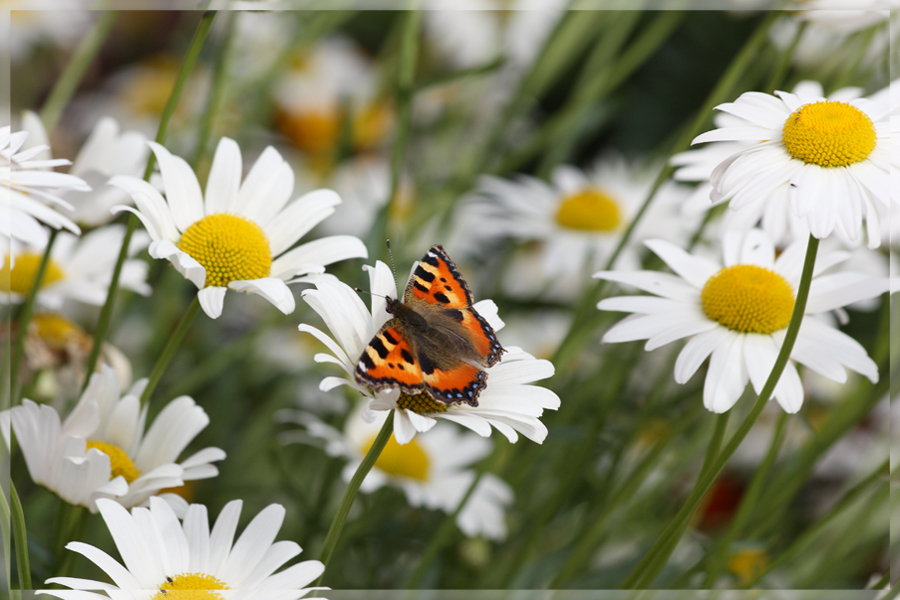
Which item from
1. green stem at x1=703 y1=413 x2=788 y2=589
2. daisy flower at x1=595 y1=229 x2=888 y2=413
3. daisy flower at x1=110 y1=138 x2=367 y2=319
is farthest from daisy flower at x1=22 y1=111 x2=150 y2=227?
green stem at x1=703 y1=413 x2=788 y2=589

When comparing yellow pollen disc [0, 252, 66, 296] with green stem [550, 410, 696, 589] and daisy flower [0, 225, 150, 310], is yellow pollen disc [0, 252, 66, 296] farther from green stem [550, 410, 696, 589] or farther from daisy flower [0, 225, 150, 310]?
green stem [550, 410, 696, 589]

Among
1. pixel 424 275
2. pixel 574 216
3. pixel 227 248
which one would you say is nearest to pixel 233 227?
pixel 227 248

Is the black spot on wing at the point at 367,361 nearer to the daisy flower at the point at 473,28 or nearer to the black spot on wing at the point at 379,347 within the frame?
the black spot on wing at the point at 379,347

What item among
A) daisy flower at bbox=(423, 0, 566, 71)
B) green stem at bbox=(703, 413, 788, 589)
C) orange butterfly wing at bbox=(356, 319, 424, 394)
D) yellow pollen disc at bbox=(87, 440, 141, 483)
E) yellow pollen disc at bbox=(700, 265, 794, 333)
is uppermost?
daisy flower at bbox=(423, 0, 566, 71)

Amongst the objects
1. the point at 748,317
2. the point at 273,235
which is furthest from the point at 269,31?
Result: the point at 748,317

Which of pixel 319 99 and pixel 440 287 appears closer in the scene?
pixel 440 287

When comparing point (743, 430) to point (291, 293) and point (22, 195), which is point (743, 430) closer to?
point (291, 293)

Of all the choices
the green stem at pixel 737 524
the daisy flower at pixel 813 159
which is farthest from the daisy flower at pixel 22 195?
the green stem at pixel 737 524
